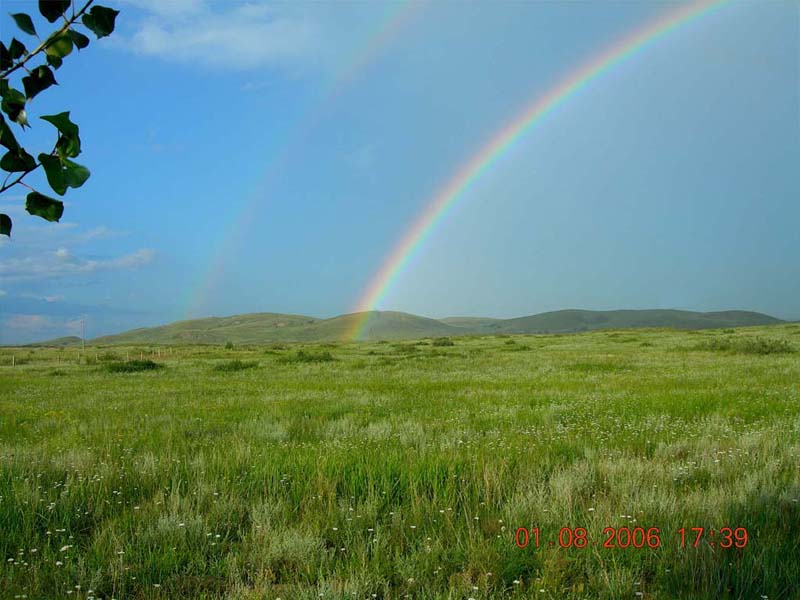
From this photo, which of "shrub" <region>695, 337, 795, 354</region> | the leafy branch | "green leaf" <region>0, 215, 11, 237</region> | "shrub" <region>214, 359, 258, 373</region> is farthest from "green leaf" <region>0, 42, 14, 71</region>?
"shrub" <region>695, 337, 795, 354</region>

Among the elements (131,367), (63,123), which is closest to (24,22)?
(63,123)

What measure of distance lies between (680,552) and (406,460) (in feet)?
10.7

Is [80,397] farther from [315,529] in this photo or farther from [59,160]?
[59,160]

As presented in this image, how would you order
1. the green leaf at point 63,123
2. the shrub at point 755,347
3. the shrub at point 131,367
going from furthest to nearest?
the shrub at point 131,367 < the shrub at point 755,347 < the green leaf at point 63,123

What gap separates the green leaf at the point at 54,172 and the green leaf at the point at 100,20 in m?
0.41

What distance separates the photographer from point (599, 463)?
6609 mm

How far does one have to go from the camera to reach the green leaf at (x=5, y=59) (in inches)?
64.9

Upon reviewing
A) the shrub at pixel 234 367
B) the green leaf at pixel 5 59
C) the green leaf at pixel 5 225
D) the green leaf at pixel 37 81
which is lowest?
the shrub at pixel 234 367

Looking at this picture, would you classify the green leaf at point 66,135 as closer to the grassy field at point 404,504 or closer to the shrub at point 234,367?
the grassy field at point 404,504

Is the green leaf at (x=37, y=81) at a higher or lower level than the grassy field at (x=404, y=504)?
higher

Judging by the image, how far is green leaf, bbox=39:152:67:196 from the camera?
1.41 meters

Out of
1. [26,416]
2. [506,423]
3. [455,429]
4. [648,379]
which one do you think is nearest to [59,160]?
[455,429]
